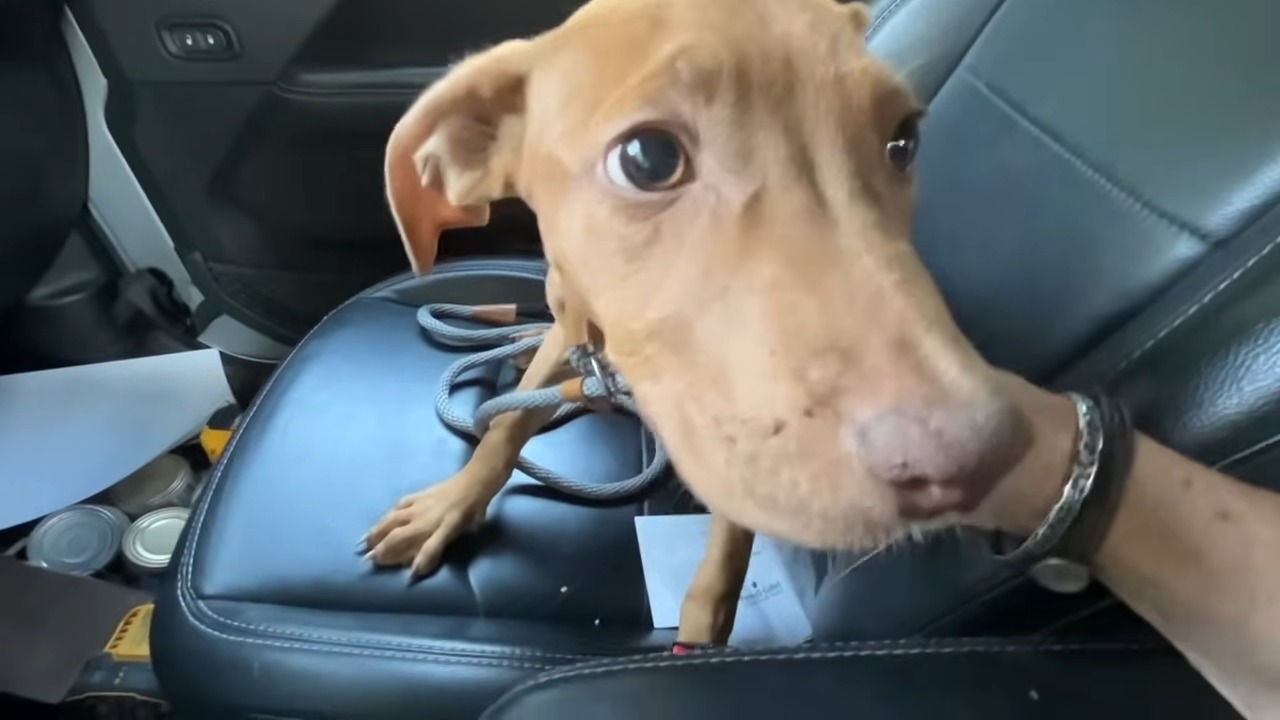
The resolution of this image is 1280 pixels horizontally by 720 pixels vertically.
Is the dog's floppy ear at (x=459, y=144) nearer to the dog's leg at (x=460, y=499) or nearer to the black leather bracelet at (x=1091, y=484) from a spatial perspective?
the dog's leg at (x=460, y=499)

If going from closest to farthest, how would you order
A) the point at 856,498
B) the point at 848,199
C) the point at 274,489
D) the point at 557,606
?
the point at 856,498, the point at 848,199, the point at 557,606, the point at 274,489

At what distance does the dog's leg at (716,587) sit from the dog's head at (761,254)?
0.39 m

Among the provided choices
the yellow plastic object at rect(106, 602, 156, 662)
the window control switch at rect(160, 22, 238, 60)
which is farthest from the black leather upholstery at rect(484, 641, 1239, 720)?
the window control switch at rect(160, 22, 238, 60)

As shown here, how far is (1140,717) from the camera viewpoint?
974 millimetres

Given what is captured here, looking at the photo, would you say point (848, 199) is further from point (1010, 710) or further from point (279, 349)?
point (279, 349)

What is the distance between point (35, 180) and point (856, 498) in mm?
1907

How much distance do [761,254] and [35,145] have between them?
1.74 metres

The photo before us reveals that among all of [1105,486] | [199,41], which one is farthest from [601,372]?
[199,41]

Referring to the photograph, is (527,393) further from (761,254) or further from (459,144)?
(761,254)

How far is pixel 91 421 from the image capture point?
238cm

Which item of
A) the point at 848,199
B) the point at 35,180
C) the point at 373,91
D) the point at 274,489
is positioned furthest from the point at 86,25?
the point at 848,199

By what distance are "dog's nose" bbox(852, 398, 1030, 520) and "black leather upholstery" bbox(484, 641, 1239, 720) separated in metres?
0.24

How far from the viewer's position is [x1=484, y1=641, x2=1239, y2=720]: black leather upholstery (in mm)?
980

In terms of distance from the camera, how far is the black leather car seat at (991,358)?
105cm
